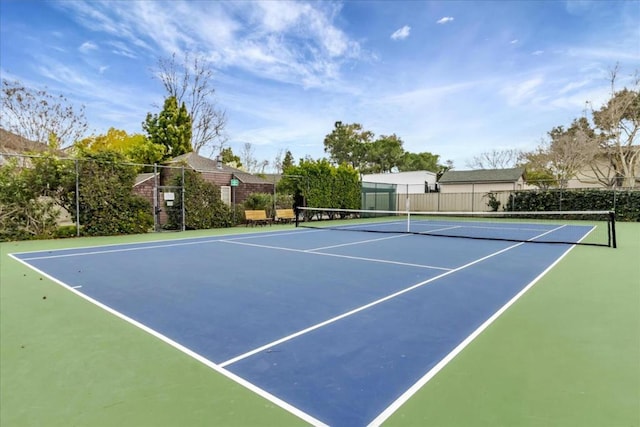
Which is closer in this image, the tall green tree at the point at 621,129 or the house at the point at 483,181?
the tall green tree at the point at 621,129

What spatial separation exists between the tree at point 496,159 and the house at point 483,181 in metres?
11.3

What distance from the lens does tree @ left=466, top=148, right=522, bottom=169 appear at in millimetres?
41281

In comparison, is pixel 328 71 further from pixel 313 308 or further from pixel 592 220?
pixel 313 308

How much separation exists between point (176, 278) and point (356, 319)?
3.27 metres

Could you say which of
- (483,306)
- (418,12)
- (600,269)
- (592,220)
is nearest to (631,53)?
(592,220)

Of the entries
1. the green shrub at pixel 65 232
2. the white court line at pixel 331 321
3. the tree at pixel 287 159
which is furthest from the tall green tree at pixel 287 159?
the white court line at pixel 331 321

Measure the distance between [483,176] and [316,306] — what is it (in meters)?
29.5

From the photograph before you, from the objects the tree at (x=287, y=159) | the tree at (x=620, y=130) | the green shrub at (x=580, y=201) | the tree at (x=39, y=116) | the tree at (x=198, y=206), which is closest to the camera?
the tree at (x=198, y=206)

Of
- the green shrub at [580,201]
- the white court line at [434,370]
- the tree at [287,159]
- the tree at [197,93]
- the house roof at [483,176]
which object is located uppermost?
the tree at [197,93]

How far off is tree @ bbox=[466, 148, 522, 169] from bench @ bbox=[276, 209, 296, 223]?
3265 cm

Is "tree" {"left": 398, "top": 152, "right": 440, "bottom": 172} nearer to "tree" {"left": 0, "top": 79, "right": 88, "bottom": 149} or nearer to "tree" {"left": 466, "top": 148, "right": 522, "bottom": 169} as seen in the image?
"tree" {"left": 466, "top": 148, "right": 522, "bottom": 169}

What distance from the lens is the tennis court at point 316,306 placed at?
248cm

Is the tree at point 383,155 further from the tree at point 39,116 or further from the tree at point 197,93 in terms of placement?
the tree at point 39,116

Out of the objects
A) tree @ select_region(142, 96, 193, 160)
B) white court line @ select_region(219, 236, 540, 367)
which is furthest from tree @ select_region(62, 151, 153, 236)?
tree @ select_region(142, 96, 193, 160)
